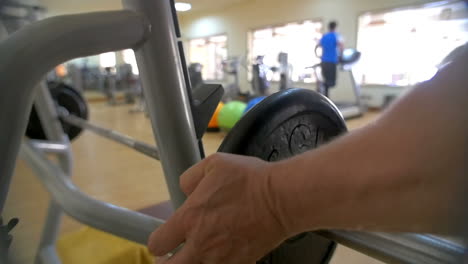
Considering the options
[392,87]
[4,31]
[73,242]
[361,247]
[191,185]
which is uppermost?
[4,31]

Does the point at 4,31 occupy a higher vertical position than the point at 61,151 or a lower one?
higher

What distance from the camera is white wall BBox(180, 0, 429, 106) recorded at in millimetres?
5058

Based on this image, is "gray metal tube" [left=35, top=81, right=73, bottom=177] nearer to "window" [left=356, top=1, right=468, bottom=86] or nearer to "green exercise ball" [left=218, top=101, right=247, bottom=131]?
"green exercise ball" [left=218, top=101, right=247, bottom=131]

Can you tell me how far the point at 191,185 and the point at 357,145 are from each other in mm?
197

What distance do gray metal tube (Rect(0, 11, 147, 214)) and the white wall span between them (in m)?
4.44

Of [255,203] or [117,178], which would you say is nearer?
[255,203]

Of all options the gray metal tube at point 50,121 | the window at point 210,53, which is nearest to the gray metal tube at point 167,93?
the gray metal tube at point 50,121

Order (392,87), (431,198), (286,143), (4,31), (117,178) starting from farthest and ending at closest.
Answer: (392,87), (117,178), (4,31), (286,143), (431,198)

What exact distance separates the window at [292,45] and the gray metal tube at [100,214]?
361 cm

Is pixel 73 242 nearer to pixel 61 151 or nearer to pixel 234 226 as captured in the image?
pixel 61 151

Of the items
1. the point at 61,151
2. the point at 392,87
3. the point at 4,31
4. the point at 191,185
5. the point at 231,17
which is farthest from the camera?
the point at 231,17

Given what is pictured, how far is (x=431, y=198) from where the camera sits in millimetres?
244

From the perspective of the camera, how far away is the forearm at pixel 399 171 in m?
0.23

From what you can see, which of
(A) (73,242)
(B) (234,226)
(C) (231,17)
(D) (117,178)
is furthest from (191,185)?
(C) (231,17)
